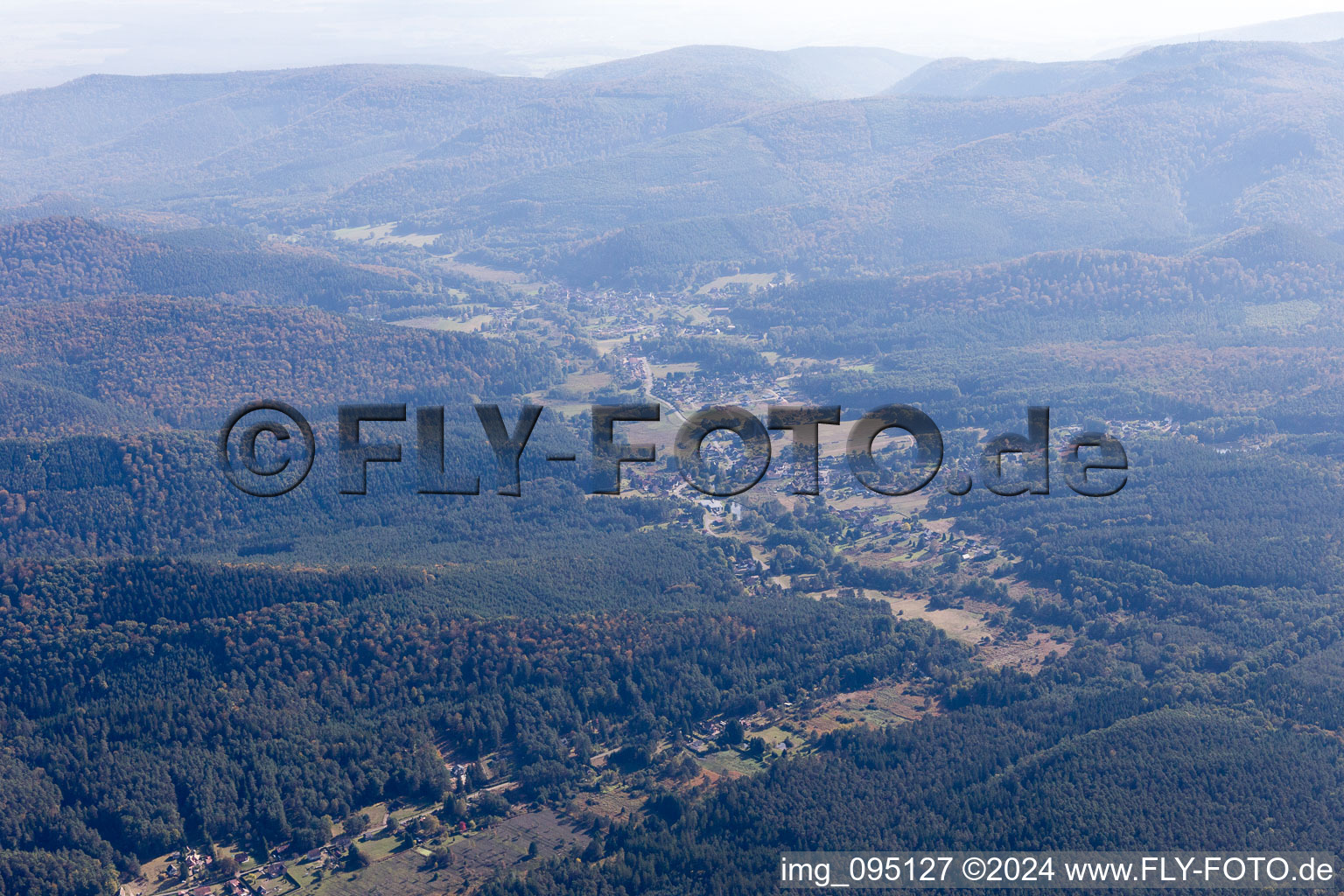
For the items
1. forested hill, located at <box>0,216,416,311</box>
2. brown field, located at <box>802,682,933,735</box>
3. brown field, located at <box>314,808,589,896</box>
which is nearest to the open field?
forested hill, located at <box>0,216,416,311</box>

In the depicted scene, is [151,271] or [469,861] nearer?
[469,861]

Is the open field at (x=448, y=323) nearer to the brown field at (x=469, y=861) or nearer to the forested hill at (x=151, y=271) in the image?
the forested hill at (x=151, y=271)

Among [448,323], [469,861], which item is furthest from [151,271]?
[469,861]

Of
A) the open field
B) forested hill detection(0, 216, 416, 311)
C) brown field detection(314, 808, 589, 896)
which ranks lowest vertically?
brown field detection(314, 808, 589, 896)

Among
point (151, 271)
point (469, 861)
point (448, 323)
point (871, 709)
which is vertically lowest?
point (469, 861)

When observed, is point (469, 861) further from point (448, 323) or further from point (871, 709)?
point (448, 323)

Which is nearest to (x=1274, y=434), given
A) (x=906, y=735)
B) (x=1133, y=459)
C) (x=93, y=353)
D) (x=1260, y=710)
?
(x=1133, y=459)

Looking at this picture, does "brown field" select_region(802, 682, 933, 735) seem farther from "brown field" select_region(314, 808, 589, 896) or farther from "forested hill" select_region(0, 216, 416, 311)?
"forested hill" select_region(0, 216, 416, 311)

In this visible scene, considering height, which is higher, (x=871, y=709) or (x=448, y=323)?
(x=448, y=323)

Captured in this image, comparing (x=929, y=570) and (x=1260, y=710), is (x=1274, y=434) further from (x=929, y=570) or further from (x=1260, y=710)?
(x=1260, y=710)

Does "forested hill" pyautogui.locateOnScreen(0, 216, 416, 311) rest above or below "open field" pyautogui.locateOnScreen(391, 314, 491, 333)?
above

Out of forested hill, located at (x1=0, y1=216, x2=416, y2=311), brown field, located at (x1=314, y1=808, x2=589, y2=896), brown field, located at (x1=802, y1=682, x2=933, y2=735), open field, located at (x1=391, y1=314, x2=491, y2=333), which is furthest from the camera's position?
forested hill, located at (x1=0, y1=216, x2=416, y2=311)
